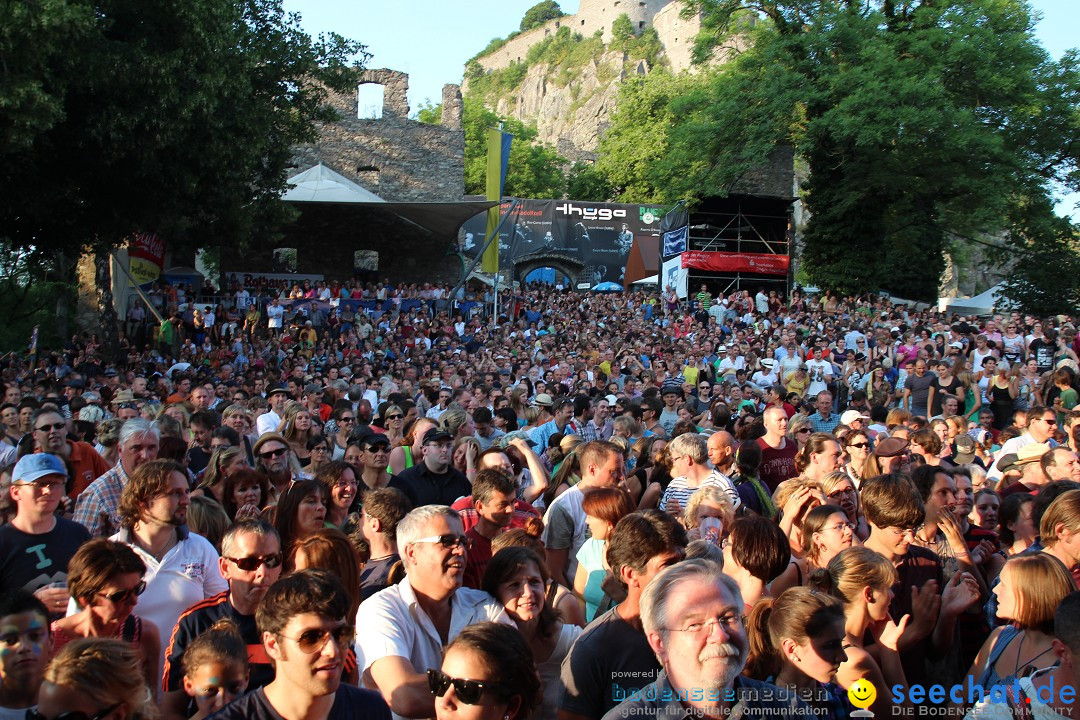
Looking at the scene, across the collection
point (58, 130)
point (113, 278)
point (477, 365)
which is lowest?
point (477, 365)

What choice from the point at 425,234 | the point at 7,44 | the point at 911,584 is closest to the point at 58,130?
the point at 7,44

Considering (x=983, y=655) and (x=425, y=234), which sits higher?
(x=425, y=234)

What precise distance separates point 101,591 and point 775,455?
507 centimetres

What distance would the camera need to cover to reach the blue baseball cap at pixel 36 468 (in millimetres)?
3979

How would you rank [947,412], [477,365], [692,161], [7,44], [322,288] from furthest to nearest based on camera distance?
[692,161] → [322,288] → [477,365] → [7,44] → [947,412]

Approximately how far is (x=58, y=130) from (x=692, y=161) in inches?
843

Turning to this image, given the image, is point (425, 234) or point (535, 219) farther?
point (535, 219)

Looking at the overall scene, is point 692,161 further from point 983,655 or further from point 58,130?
point 983,655

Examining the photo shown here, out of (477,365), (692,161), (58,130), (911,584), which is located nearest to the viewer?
(911,584)

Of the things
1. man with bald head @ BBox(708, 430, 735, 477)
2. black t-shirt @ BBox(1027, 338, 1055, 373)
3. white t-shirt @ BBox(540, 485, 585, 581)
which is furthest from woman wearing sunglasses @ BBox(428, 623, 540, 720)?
black t-shirt @ BBox(1027, 338, 1055, 373)

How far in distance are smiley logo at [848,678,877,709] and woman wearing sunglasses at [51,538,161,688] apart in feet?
7.88

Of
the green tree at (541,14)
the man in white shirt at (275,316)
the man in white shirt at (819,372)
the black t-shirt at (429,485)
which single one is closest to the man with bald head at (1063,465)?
the black t-shirt at (429,485)

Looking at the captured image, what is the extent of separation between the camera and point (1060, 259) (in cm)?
2748

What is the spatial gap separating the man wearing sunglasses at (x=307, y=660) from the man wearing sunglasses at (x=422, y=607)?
1.38ft
